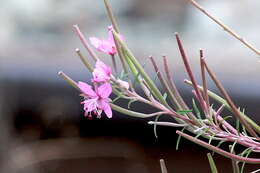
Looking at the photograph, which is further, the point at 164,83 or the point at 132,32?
the point at 132,32

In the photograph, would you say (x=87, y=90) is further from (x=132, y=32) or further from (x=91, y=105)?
(x=132, y=32)

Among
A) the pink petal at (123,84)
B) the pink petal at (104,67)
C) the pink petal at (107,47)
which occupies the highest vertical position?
the pink petal at (107,47)

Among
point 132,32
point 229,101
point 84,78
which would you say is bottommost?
point 229,101

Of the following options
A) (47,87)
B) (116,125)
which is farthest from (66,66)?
(116,125)

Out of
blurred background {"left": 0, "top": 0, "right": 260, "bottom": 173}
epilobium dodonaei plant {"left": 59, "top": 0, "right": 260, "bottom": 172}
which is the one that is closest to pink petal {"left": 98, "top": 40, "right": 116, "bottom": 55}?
epilobium dodonaei plant {"left": 59, "top": 0, "right": 260, "bottom": 172}

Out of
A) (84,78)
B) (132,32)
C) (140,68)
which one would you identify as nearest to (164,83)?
(140,68)

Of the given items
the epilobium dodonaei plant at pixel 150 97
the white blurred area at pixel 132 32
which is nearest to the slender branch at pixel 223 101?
the epilobium dodonaei plant at pixel 150 97

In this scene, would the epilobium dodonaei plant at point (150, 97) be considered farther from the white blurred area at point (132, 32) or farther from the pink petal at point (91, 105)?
the white blurred area at point (132, 32)

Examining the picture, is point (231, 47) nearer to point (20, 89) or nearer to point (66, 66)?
point (66, 66)
